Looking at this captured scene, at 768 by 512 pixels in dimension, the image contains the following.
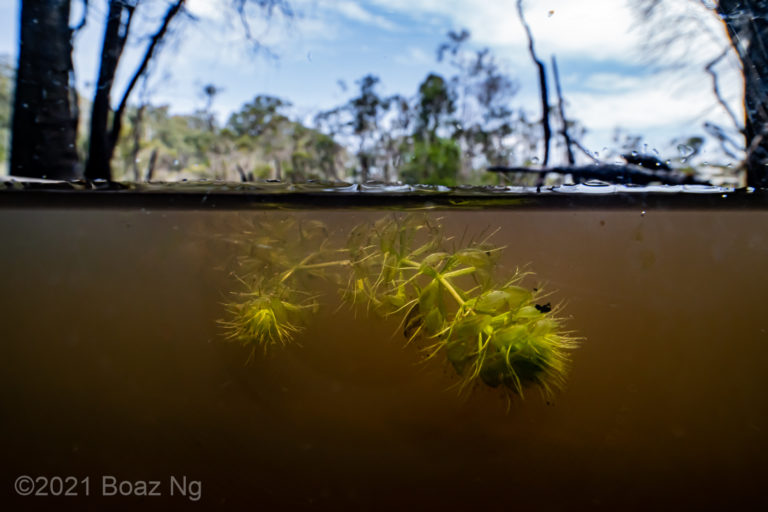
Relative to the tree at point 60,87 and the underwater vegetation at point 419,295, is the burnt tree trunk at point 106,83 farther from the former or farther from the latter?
the underwater vegetation at point 419,295

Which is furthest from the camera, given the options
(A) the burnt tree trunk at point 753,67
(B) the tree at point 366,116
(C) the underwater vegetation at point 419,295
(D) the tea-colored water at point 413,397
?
(B) the tree at point 366,116

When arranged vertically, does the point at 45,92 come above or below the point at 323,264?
Answer: above

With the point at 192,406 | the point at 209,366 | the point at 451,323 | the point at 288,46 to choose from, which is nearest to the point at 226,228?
the point at 209,366

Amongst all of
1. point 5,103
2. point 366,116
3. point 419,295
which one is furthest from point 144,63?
point 419,295

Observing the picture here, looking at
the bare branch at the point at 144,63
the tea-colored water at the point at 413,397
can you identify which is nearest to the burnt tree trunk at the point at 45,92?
the bare branch at the point at 144,63

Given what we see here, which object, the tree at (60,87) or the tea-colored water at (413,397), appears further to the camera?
the tree at (60,87)

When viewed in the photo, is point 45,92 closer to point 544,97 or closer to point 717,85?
point 544,97

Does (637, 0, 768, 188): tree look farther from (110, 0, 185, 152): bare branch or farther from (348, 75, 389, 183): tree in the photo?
(110, 0, 185, 152): bare branch
